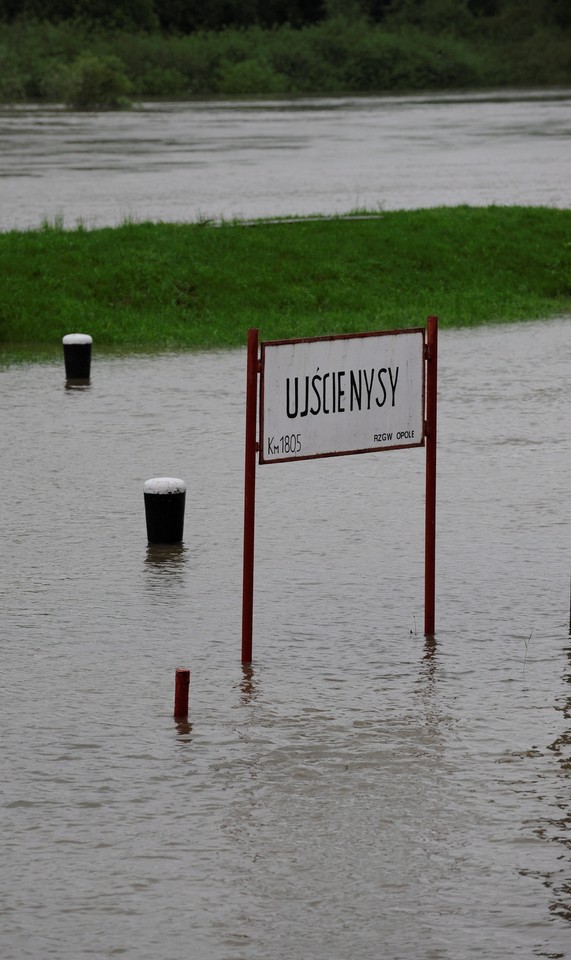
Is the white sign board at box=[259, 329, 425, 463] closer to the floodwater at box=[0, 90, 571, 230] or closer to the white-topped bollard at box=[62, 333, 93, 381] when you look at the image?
the white-topped bollard at box=[62, 333, 93, 381]

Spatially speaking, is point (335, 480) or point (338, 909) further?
point (335, 480)

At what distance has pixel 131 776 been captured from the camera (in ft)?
19.9

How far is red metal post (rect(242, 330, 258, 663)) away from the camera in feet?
23.6

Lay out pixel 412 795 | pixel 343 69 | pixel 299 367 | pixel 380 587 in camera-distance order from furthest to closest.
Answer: pixel 343 69
pixel 380 587
pixel 299 367
pixel 412 795

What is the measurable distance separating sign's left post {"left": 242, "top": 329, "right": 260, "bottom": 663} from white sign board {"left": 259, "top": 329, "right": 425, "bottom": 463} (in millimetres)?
69

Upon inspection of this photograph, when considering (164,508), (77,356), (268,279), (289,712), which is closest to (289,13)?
(268,279)

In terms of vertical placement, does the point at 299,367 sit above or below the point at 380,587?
above

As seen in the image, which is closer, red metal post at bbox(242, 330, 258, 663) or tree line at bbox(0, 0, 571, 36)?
red metal post at bbox(242, 330, 258, 663)

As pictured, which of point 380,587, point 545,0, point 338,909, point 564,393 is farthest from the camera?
point 545,0

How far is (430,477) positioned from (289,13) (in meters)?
105

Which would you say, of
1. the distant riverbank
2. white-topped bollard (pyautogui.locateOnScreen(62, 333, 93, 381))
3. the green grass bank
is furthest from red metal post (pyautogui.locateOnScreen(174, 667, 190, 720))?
the distant riverbank

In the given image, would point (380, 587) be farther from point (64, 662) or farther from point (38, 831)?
point (38, 831)

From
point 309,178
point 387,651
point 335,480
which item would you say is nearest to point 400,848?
point 387,651

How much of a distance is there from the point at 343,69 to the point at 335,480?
84789mm
